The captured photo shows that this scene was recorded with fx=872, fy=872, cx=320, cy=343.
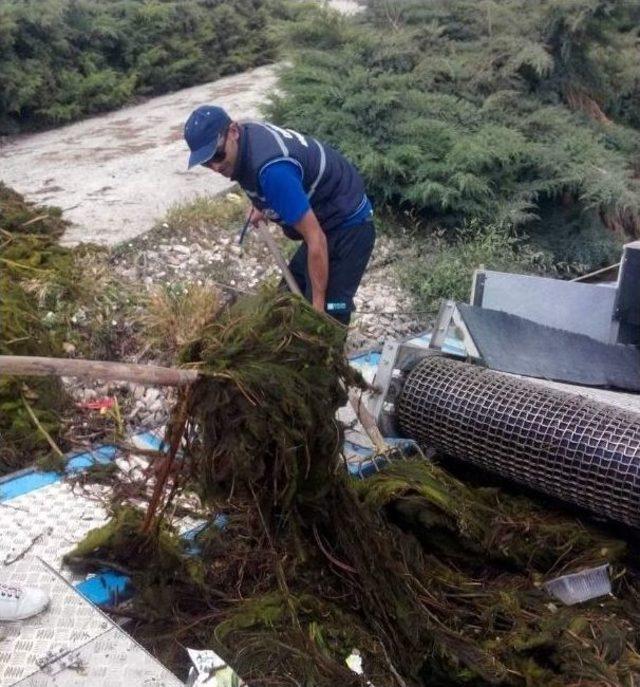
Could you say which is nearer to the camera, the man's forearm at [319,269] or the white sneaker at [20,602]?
the white sneaker at [20,602]

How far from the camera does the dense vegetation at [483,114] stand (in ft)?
26.7

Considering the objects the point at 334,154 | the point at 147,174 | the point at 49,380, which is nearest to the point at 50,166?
the point at 147,174

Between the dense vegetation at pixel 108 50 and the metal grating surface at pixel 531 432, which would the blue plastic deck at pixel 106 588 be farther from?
the dense vegetation at pixel 108 50

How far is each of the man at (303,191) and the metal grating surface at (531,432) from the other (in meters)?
0.69

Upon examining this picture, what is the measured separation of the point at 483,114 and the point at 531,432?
5950mm

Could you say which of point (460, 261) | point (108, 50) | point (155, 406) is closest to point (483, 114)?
point (460, 261)

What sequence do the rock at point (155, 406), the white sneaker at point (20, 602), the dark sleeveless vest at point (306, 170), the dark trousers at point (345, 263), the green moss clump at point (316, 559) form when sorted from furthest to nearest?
the rock at point (155, 406)
the dark trousers at point (345, 263)
the dark sleeveless vest at point (306, 170)
the green moss clump at point (316, 559)
the white sneaker at point (20, 602)

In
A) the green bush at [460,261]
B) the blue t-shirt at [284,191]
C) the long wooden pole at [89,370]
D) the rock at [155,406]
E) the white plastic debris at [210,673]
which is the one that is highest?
the long wooden pole at [89,370]

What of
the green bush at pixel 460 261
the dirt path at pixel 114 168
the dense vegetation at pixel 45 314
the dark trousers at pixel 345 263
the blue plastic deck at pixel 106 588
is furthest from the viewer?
the dirt path at pixel 114 168

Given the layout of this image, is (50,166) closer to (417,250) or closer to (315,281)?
(417,250)

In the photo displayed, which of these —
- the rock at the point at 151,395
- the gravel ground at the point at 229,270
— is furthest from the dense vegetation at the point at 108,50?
the rock at the point at 151,395

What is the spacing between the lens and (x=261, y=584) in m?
3.20

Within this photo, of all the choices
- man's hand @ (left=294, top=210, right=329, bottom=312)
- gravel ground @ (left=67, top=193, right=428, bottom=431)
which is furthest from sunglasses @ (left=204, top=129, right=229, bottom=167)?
gravel ground @ (left=67, top=193, right=428, bottom=431)

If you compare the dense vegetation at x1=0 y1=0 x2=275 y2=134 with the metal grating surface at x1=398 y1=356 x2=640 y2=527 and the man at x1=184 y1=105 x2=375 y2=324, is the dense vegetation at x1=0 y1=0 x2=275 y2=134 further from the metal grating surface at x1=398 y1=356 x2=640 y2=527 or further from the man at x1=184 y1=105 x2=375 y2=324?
the metal grating surface at x1=398 y1=356 x2=640 y2=527
